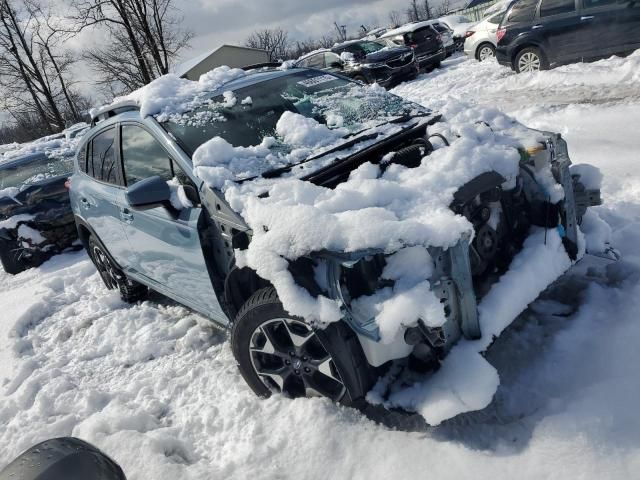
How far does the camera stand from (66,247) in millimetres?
7203

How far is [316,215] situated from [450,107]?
1906 mm

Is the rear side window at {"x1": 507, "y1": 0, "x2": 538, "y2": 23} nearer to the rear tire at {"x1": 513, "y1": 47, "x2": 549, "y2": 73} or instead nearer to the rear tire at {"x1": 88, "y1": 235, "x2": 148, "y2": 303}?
the rear tire at {"x1": 513, "y1": 47, "x2": 549, "y2": 73}

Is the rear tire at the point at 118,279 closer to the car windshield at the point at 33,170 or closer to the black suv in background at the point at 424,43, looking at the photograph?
the car windshield at the point at 33,170

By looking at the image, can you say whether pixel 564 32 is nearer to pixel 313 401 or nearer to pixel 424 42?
pixel 424 42

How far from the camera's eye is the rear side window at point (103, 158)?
3.95m

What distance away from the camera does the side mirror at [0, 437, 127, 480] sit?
152 cm

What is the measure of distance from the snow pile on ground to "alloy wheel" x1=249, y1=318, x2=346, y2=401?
173 cm

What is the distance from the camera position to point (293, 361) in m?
2.63

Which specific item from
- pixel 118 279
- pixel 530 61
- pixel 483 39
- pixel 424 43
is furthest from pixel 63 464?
pixel 424 43

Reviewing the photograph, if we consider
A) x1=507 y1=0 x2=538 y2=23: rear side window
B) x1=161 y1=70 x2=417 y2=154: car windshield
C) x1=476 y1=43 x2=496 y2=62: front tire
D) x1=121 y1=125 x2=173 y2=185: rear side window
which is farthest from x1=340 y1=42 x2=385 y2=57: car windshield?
x1=121 y1=125 x2=173 y2=185: rear side window

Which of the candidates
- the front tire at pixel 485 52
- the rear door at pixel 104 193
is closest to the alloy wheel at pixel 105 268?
the rear door at pixel 104 193

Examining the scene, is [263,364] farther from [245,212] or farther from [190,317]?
[190,317]

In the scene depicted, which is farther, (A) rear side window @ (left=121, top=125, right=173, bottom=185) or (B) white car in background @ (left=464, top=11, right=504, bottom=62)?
(B) white car in background @ (left=464, top=11, right=504, bottom=62)

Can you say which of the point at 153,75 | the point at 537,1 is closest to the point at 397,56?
the point at 537,1
